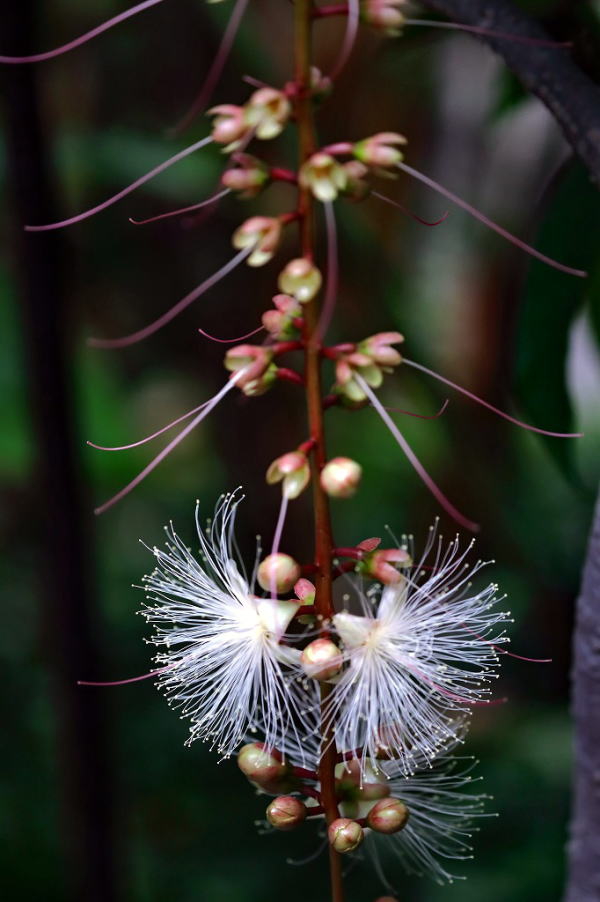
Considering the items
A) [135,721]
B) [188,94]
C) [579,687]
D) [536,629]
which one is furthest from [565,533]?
[579,687]

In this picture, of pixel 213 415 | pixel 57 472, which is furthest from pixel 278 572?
pixel 213 415

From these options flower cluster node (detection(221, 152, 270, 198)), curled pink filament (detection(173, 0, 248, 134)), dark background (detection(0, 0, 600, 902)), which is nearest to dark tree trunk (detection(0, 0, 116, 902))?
dark background (detection(0, 0, 600, 902))

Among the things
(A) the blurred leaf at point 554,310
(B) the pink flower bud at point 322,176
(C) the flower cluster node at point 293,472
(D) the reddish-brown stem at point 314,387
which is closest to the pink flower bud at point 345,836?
(D) the reddish-brown stem at point 314,387

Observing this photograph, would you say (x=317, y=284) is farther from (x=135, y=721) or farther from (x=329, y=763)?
(x=135, y=721)

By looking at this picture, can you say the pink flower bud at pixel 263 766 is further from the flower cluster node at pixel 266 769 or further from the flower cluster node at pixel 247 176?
the flower cluster node at pixel 247 176

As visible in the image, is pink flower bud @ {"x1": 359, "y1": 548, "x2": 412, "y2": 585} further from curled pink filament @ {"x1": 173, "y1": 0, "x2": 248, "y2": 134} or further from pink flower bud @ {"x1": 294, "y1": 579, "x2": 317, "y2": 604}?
curled pink filament @ {"x1": 173, "y1": 0, "x2": 248, "y2": 134}
